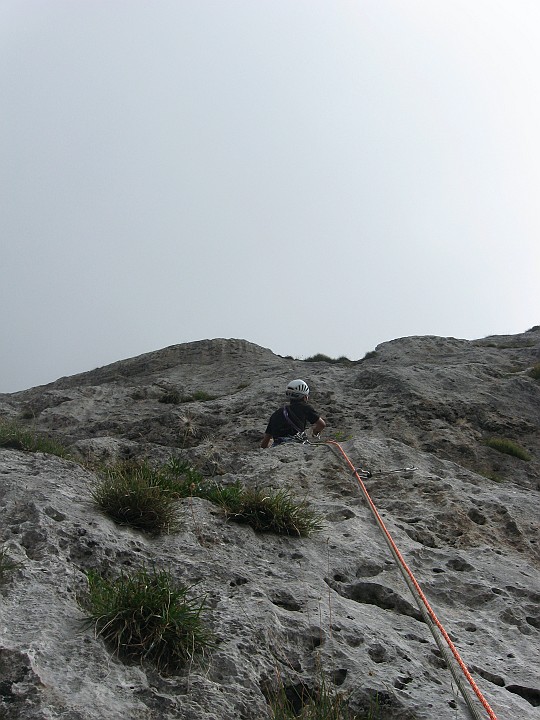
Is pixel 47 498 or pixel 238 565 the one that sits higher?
pixel 47 498

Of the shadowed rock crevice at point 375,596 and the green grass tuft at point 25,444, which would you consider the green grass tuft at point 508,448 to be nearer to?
the shadowed rock crevice at point 375,596

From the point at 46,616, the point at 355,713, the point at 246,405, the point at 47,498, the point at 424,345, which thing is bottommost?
the point at 355,713

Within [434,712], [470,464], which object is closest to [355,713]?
[434,712]

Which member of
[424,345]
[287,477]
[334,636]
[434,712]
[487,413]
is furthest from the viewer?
[424,345]

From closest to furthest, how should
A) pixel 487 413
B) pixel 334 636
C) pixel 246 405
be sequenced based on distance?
pixel 334 636 → pixel 487 413 → pixel 246 405

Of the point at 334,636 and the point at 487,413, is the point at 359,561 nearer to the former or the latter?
the point at 334,636

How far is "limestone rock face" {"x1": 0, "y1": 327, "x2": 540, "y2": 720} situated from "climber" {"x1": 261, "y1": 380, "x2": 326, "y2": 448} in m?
0.78

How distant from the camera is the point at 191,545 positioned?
19.0 ft

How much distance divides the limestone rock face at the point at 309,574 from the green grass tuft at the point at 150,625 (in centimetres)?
9

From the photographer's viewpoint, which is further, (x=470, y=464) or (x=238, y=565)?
(x=470, y=464)

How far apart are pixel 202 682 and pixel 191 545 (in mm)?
1899

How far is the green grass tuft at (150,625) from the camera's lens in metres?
4.02

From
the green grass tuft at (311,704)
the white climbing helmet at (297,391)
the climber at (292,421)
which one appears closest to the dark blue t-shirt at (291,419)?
the climber at (292,421)

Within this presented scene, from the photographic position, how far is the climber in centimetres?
1104
